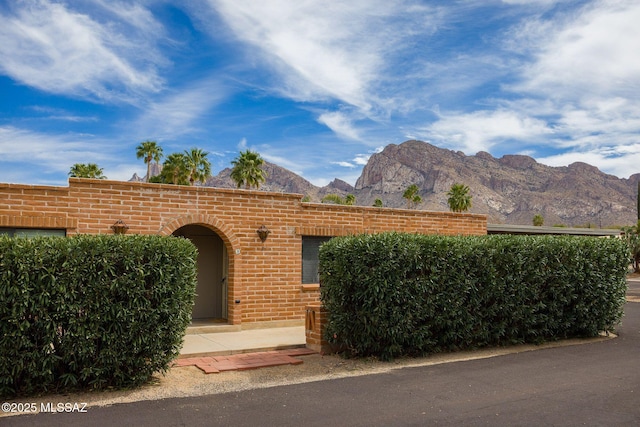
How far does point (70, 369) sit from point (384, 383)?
4126 millimetres

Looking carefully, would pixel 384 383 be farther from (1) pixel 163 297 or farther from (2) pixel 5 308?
(2) pixel 5 308

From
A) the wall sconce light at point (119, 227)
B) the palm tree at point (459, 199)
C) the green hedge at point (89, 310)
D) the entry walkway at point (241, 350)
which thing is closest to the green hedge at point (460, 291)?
the entry walkway at point (241, 350)

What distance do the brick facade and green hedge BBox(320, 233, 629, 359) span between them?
305 centimetres

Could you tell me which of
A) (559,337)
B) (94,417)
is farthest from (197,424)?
(559,337)

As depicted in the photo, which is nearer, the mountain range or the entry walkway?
the entry walkway

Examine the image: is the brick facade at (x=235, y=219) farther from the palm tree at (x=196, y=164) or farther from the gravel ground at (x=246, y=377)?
the palm tree at (x=196, y=164)

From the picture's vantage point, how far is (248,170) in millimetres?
45438

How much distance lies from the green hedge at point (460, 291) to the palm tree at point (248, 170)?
1426 inches

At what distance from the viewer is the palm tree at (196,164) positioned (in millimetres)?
45375

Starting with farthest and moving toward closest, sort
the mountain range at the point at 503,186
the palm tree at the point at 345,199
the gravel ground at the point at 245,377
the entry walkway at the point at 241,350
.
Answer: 1. the mountain range at the point at 503,186
2. the palm tree at the point at 345,199
3. the entry walkway at the point at 241,350
4. the gravel ground at the point at 245,377

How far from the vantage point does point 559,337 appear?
11086mm

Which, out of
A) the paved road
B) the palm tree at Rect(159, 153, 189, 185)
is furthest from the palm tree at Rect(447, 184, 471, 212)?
the paved road

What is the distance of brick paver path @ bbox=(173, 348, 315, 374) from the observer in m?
8.30

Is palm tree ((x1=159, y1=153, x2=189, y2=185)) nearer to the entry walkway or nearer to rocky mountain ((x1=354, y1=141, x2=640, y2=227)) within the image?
the entry walkway
